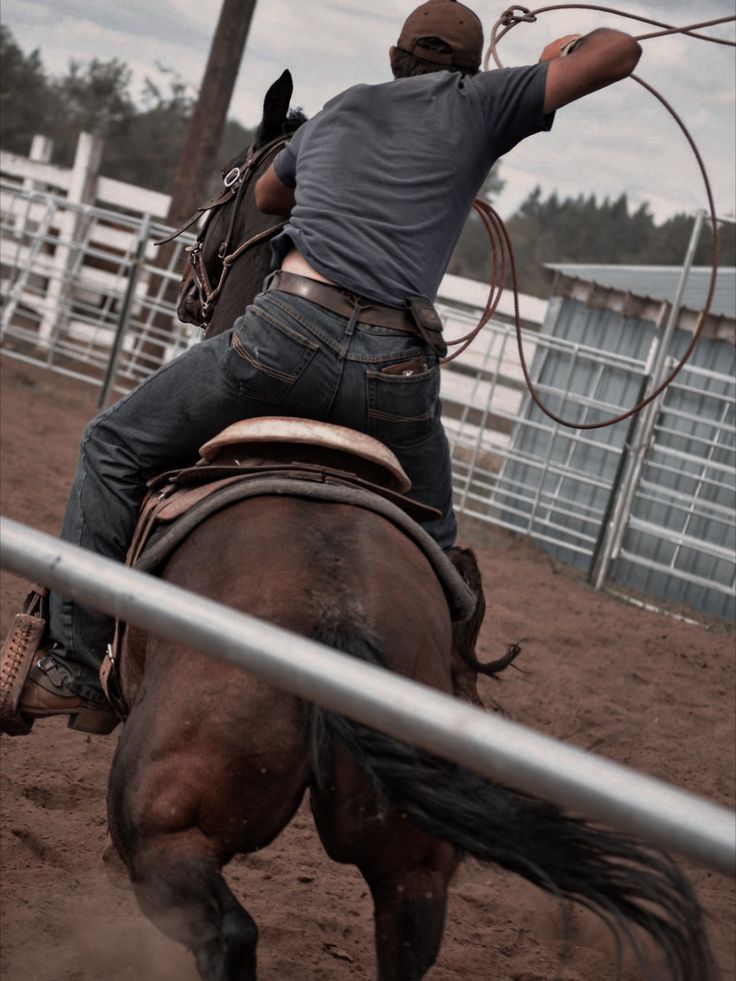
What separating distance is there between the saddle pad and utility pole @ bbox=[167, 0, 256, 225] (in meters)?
13.0

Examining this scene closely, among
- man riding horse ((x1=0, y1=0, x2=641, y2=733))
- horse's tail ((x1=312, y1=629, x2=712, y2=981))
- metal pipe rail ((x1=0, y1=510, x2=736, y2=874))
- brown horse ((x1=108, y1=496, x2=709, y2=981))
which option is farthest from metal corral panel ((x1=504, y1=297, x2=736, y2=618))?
metal pipe rail ((x1=0, y1=510, x2=736, y2=874))

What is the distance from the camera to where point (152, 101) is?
4009 cm

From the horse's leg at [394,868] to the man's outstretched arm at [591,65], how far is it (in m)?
1.63

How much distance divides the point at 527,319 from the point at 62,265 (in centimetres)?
631

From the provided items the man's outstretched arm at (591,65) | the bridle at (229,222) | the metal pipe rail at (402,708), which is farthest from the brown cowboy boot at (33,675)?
the man's outstretched arm at (591,65)

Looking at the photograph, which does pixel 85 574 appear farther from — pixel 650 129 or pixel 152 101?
pixel 152 101

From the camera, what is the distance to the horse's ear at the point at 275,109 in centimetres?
341

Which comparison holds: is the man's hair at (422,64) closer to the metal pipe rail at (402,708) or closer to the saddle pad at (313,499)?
the saddle pad at (313,499)

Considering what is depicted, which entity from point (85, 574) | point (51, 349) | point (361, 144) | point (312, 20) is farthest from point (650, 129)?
point (85, 574)

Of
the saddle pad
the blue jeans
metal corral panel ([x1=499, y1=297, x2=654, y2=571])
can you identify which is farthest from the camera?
metal corral panel ([x1=499, y1=297, x2=654, y2=571])

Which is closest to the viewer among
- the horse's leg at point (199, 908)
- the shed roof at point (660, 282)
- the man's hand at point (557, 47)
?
the horse's leg at point (199, 908)

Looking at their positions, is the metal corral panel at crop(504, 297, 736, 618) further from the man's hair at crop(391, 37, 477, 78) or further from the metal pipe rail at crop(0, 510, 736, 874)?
the metal pipe rail at crop(0, 510, 736, 874)

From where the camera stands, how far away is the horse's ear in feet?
11.2

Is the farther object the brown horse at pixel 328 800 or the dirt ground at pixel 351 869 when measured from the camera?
the dirt ground at pixel 351 869
